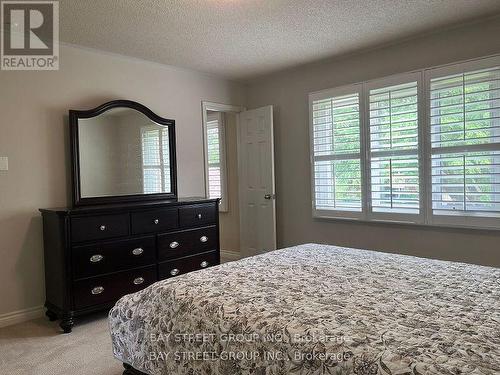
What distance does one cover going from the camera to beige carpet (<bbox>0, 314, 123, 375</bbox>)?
7.87ft

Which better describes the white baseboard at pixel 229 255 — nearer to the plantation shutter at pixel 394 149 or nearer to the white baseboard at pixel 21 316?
the plantation shutter at pixel 394 149

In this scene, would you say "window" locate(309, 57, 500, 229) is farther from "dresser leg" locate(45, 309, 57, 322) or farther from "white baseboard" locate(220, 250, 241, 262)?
"dresser leg" locate(45, 309, 57, 322)

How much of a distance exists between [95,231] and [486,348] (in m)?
2.80

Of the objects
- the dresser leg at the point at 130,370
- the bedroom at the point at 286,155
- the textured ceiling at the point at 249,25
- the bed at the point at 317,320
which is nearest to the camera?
the bed at the point at 317,320

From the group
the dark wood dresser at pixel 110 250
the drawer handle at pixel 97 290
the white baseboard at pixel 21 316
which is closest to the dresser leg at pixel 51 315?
the dark wood dresser at pixel 110 250

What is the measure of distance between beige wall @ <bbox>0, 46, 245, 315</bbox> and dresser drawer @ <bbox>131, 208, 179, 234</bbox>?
0.72 m

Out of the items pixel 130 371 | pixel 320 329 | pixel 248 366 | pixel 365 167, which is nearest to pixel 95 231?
pixel 130 371

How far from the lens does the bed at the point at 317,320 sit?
1.19 metres

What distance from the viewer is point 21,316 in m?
3.27

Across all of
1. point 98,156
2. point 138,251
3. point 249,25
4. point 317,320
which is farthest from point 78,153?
point 317,320

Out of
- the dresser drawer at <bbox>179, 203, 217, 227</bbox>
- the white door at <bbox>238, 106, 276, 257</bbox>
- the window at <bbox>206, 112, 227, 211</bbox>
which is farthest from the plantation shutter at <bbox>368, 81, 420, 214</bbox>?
the window at <bbox>206, 112, 227, 211</bbox>

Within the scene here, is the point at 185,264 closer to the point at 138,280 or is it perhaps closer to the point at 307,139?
the point at 138,280

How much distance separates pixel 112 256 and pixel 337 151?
2478mm

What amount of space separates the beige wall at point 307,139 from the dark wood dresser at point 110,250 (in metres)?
1.32
